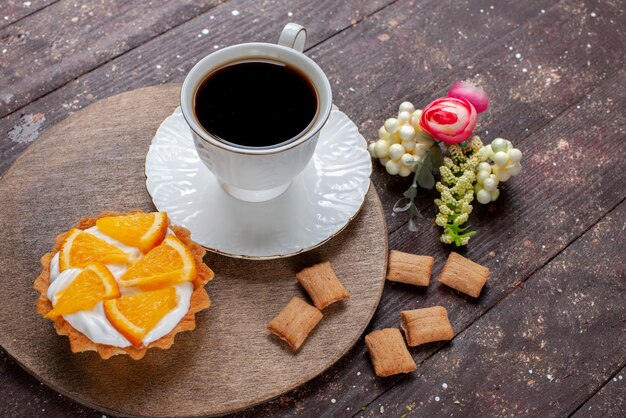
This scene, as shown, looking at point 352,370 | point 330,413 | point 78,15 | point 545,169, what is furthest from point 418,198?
point 78,15

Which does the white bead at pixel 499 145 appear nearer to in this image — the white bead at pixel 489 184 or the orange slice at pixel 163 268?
the white bead at pixel 489 184

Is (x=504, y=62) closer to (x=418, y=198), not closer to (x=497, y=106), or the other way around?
(x=497, y=106)

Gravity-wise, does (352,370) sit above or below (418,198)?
below

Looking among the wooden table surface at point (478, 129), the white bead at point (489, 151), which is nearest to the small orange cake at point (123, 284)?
the wooden table surface at point (478, 129)

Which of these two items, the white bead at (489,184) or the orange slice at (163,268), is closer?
the orange slice at (163,268)

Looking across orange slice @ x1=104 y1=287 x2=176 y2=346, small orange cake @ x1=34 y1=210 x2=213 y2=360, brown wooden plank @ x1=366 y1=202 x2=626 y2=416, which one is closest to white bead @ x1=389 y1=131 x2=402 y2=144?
brown wooden plank @ x1=366 y1=202 x2=626 y2=416

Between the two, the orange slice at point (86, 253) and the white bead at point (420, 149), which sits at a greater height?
the orange slice at point (86, 253)

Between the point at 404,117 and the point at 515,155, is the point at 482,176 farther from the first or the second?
the point at 404,117
